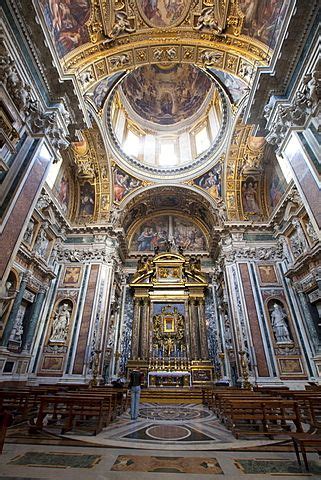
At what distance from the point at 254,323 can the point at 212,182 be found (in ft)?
27.3

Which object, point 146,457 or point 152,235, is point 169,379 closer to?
point 152,235

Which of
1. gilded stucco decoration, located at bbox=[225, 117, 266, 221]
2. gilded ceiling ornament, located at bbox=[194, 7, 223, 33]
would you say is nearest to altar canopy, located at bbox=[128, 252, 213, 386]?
gilded stucco decoration, located at bbox=[225, 117, 266, 221]

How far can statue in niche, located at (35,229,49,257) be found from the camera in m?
11.0

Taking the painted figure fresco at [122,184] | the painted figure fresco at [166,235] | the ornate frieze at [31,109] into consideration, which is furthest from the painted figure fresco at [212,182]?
the ornate frieze at [31,109]

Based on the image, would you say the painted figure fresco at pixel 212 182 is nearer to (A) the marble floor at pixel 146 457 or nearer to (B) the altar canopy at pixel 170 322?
(B) the altar canopy at pixel 170 322

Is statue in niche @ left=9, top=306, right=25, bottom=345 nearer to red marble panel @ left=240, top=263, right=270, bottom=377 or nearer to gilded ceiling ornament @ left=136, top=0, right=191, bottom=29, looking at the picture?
red marble panel @ left=240, top=263, right=270, bottom=377

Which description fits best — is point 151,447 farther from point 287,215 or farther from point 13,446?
point 287,215

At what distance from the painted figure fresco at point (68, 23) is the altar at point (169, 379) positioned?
47.1ft

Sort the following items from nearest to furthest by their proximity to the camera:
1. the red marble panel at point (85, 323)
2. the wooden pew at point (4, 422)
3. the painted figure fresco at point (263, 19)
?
the wooden pew at point (4, 422) → the painted figure fresco at point (263, 19) → the red marble panel at point (85, 323)

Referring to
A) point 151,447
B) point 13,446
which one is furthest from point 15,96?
point 151,447

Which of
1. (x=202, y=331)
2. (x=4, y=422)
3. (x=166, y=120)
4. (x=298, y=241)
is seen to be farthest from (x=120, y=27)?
(x=202, y=331)

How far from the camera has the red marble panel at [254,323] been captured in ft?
34.2

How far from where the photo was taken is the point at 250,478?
2.58 m

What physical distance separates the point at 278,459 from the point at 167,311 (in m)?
12.2
